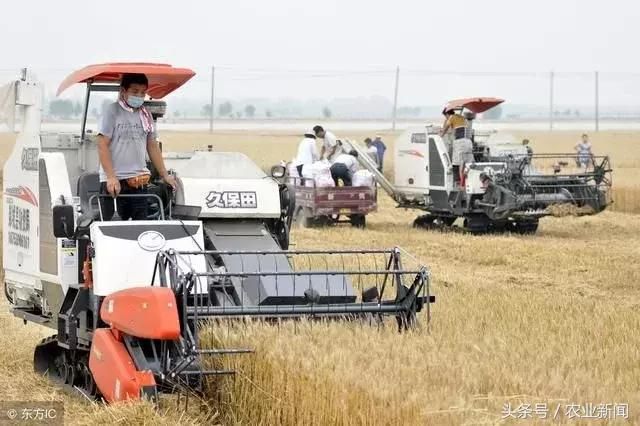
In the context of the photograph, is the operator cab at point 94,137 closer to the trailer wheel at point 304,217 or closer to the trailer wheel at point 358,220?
the trailer wheel at point 304,217

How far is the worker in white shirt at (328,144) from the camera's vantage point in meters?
21.8

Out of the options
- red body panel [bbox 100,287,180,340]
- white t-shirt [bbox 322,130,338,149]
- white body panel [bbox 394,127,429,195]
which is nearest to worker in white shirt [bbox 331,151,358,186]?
white t-shirt [bbox 322,130,338,149]

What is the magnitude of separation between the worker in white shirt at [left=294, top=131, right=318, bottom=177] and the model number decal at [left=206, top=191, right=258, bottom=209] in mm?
12341

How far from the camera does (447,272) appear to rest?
50.0 feet

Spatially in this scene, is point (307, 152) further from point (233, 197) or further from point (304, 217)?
point (233, 197)

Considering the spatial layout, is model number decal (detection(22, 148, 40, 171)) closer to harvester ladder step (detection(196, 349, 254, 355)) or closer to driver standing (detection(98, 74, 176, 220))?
driver standing (detection(98, 74, 176, 220))

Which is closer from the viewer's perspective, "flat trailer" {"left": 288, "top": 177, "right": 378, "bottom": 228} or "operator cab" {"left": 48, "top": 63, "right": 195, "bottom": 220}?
"operator cab" {"left": 48, "top": 63, "right": 195, "bottom": 220}

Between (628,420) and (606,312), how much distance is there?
16.6 feet

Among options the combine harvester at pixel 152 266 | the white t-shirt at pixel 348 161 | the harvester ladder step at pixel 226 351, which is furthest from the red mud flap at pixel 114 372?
the white t-shirt at pixel 348 161

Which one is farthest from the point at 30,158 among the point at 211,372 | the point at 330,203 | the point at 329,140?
→ the point at 329,140

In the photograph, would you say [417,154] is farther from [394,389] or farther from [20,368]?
[394,389]

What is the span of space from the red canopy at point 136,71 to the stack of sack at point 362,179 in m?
12.2

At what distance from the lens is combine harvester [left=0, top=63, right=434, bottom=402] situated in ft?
24.0

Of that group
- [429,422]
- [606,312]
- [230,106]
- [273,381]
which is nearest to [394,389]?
[429,422]
